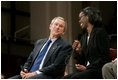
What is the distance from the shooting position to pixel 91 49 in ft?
10.3

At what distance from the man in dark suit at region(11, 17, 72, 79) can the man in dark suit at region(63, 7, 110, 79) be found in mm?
137

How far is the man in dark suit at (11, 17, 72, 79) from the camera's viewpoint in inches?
117

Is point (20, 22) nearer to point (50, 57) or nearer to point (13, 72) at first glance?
point (13, 72)

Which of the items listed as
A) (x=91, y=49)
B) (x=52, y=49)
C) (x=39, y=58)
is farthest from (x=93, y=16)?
(x=39, y=58)

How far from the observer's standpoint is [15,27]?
6.07 metres

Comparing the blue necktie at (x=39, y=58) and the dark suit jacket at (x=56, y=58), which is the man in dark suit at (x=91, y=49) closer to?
the dark suit jacket at (x=56, y=58)

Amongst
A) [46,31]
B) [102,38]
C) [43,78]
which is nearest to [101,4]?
[46,31]

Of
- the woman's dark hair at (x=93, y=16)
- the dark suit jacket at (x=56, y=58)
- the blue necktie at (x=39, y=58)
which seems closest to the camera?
the dark suit jacket at (x=56, y=58)

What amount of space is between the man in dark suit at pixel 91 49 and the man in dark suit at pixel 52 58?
0.45 feet

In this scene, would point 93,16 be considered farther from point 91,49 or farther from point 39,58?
point 39,58

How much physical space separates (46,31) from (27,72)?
1.89 m

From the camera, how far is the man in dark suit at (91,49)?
3.09 m

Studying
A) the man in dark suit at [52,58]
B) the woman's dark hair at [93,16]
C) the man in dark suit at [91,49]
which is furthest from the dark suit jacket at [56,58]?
the woman's dark hair at [93,16]

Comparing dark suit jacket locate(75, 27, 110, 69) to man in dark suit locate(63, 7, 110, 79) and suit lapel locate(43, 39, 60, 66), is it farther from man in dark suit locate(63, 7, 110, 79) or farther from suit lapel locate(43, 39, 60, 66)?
suit lapel locate(43, 39, 60, 66)
